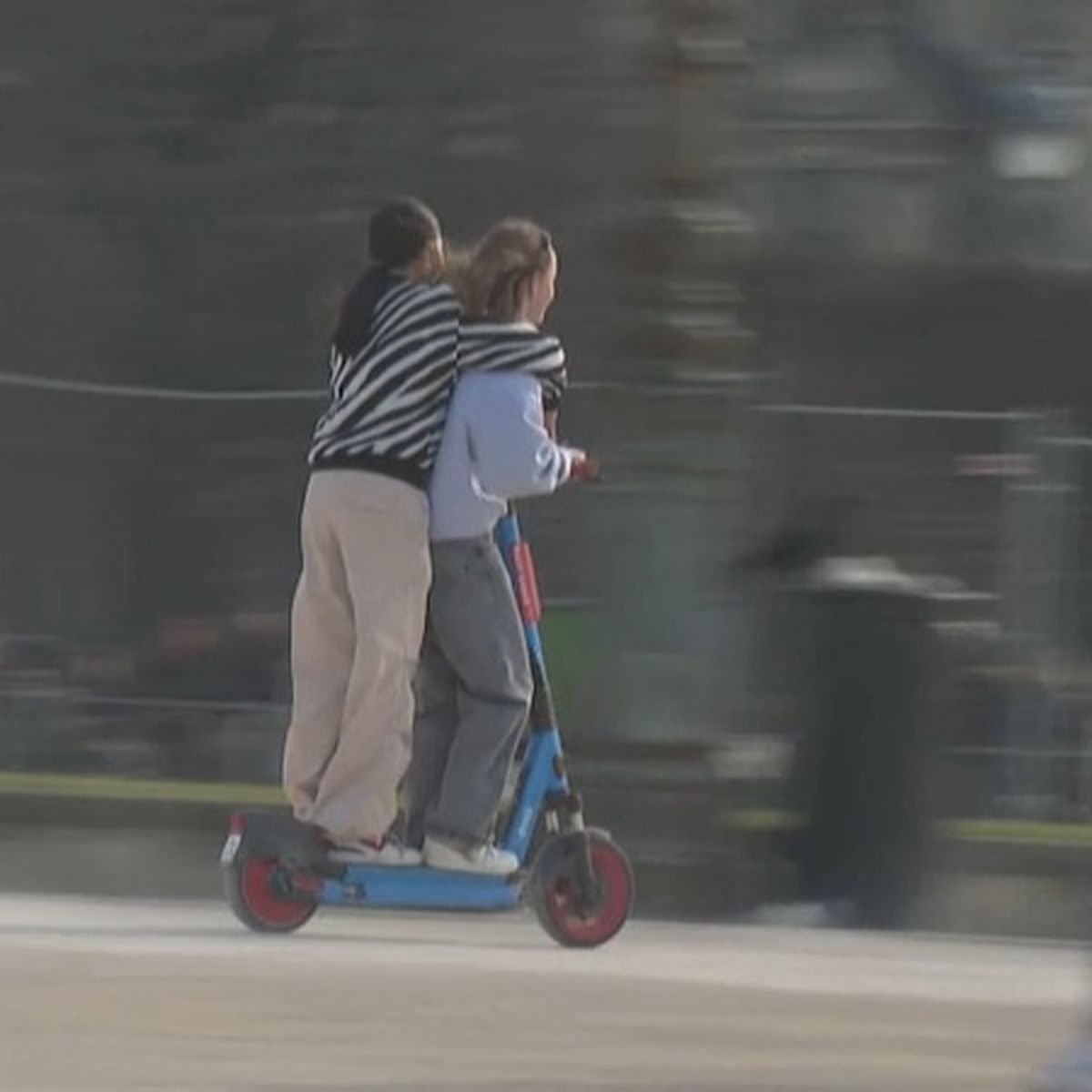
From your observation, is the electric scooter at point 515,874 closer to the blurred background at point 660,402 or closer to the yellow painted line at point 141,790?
the blurred background at point 660,402

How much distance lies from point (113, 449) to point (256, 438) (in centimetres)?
51

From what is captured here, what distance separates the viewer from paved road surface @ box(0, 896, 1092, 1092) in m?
7.60

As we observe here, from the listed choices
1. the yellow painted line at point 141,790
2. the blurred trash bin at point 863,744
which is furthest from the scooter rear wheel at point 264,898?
the yellow painted line at point 141,790

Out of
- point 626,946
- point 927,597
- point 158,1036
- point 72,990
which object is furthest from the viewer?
point 927,597

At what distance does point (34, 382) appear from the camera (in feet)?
49.3

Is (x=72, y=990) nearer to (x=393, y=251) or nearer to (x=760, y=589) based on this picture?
(x=393, y=251)

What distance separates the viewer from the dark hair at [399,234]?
9.28m

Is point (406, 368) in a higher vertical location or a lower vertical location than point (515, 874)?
higher

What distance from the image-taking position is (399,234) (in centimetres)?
930

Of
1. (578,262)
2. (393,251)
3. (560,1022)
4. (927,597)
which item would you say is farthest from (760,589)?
(578,262)

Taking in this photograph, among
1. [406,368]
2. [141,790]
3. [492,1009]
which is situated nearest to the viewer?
[492,1009]

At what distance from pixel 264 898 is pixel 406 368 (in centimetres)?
Result: 126

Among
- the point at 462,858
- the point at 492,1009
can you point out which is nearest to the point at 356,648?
the point at 462,858

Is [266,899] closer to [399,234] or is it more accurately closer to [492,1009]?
[492,1009]
